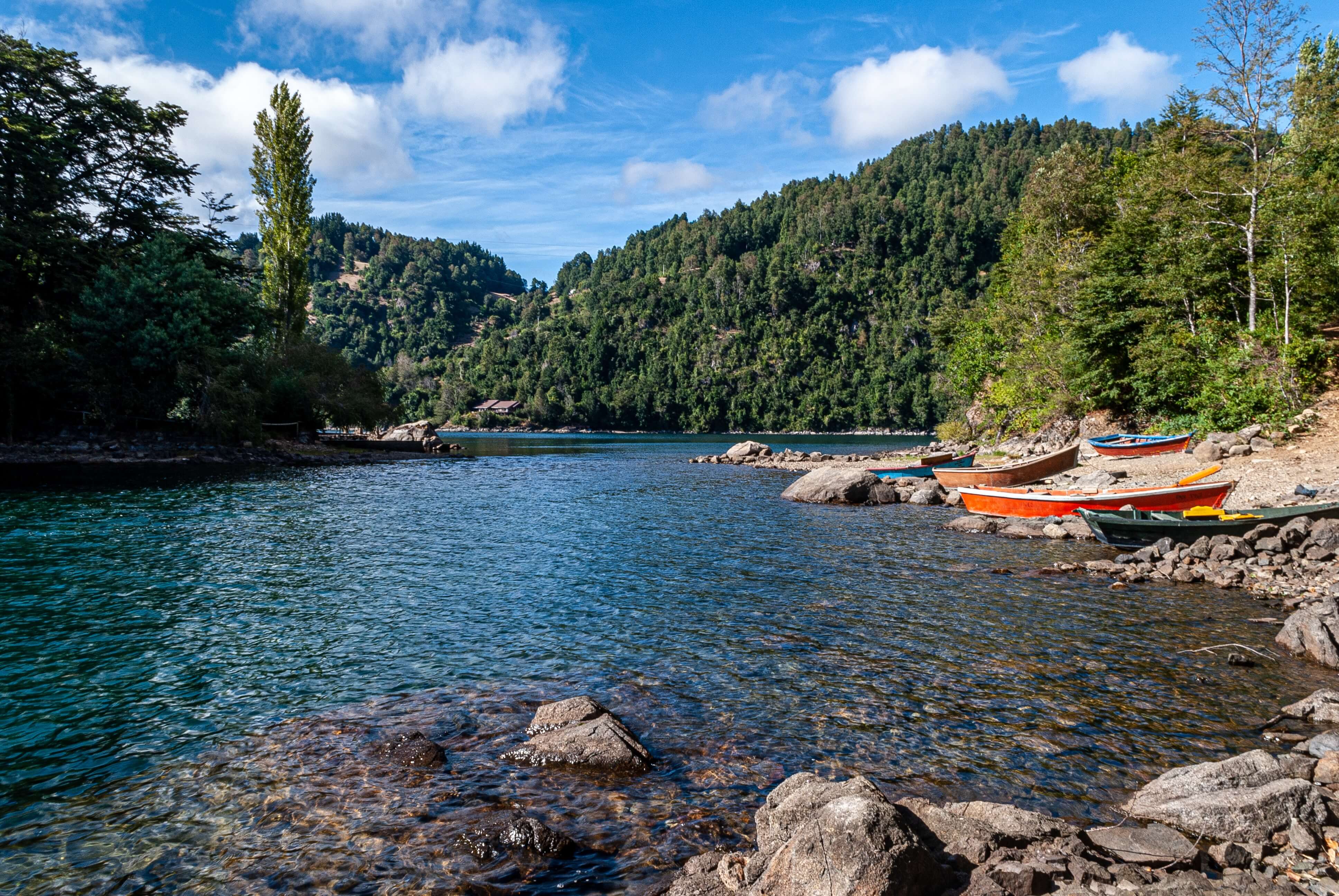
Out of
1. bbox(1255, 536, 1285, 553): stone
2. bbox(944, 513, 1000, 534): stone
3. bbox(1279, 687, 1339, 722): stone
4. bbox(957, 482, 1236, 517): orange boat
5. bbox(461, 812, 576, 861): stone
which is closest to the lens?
bbox(461, 812, 576, 861): stone

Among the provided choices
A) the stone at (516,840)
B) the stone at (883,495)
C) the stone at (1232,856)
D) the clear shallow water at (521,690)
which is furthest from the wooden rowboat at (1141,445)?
the stone at (516,840)

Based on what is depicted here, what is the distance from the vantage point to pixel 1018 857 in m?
6.20

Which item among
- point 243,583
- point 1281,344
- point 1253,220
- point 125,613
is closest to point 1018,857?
point 125,613

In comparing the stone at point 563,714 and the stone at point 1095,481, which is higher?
the stone at point 1095,481

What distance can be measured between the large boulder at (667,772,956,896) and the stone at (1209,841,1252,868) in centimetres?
274

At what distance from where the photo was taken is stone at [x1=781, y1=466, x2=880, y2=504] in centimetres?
3553

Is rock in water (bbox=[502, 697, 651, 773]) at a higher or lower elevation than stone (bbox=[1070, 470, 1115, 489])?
lower

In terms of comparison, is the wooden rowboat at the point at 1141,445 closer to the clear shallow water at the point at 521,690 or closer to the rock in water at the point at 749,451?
the clear shallow water at the point at 521,690

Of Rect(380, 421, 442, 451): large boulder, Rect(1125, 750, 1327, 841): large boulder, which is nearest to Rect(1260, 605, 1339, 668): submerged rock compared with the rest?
Rect(1125, 750, 1327, 841): large boulder

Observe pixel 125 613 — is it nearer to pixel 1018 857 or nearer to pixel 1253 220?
pixel 1018 857

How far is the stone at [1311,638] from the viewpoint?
11.6 meters

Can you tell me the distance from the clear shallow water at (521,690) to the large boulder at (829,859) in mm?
796

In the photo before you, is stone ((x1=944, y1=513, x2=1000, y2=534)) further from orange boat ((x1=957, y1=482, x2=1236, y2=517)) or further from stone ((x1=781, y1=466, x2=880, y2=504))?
stone ((x1=781, y1=466, x2=880, y2=504))

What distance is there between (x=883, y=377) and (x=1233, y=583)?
17716 cm
